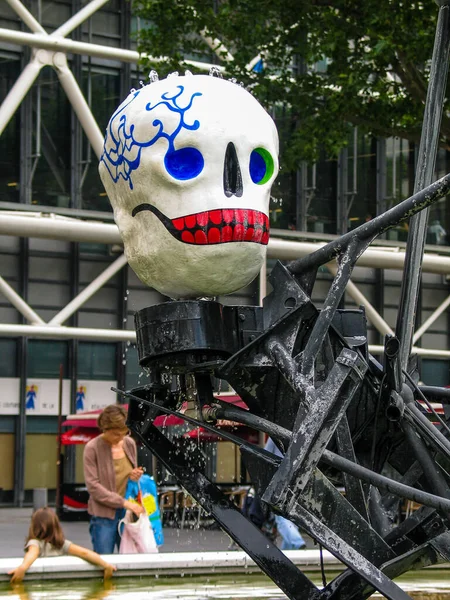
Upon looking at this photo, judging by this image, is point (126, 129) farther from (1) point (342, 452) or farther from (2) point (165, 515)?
(2) point (165, 515)

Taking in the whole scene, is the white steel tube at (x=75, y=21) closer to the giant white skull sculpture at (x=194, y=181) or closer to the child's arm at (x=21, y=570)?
the child's arm at (x=21, y=570)

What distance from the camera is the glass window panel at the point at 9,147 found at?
26984mm

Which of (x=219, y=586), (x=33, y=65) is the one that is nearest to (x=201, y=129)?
(x=219, y=586)

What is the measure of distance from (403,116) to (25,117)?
13.5 meters

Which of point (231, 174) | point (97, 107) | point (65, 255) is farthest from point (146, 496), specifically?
point (97, 107)

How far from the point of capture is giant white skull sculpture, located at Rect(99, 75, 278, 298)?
538cm

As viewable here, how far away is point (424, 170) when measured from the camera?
6230 mm

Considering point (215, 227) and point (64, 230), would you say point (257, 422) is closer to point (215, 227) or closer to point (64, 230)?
point (215, 227)

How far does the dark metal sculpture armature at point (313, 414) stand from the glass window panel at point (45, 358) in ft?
72.7

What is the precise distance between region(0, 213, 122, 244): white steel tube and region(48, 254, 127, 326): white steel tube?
1.20 meters

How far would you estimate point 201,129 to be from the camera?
5.36 meters

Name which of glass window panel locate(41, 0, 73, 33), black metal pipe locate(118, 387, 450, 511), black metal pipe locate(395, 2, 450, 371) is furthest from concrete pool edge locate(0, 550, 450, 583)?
glass window panel locate(41, 0, 73, 33)

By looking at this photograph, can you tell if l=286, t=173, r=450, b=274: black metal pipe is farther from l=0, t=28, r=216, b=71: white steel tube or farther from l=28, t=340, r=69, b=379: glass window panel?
l=28, t=340, r=69, b=379: glass window panel

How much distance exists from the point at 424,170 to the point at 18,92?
64.9ft
